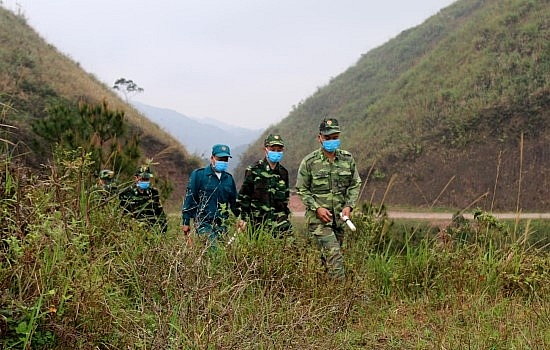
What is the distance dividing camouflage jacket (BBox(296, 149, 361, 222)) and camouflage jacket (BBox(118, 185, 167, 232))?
3.81ft

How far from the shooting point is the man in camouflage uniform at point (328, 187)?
12.8ft

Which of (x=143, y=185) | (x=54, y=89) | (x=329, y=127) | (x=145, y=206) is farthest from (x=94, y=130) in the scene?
(x=54, y=89)

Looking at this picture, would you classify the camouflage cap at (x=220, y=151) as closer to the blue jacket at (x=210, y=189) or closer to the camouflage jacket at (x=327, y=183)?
the blue jacket at (x=210, y=189)

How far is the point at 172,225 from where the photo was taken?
162 inches

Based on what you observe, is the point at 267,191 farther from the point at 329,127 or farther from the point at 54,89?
the point at 54,89

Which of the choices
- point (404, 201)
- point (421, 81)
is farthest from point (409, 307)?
point (421, 81)

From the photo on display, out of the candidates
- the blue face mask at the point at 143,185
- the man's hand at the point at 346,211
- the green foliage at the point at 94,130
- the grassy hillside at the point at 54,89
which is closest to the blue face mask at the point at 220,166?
the blue face mask at the point at 143,185

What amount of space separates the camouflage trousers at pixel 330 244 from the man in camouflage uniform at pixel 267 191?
367mm

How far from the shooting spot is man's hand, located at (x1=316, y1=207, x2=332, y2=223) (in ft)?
12.6

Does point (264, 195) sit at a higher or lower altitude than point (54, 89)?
lower

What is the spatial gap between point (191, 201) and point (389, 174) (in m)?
21.6

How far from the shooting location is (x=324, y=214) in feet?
12.6

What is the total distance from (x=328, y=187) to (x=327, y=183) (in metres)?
0.03

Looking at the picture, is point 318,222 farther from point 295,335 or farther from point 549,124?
point 549,124
